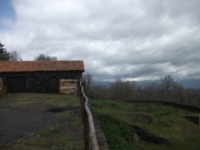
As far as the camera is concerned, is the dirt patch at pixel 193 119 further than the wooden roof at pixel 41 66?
Yes

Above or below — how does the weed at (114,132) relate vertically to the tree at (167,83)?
below

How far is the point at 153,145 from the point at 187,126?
22.8ft

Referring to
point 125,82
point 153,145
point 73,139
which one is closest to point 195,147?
point 153,145

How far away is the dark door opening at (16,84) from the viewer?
2197cm

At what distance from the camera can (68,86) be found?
2009 centimetres

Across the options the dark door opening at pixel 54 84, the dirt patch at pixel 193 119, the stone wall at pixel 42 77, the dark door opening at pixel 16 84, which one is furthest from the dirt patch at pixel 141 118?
the dark door opening at pixel 16 84

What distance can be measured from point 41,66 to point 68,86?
214 inches

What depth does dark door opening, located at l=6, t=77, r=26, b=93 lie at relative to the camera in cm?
2197

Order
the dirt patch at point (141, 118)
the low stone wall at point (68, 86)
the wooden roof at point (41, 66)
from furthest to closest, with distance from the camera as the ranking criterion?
the wooden roof at point (41, 66), the low stone wall at point (68, 86), the dirt patch at point (141, 118)

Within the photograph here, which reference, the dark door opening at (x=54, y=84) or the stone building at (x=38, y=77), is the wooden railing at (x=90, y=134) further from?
the dark door opening at (x=54, y=84)

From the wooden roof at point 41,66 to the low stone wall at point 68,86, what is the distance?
7.31ft

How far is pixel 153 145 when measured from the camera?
15070 mm

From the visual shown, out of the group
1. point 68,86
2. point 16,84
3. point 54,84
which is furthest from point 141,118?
point 16,84

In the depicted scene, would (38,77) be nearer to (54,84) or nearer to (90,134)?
(54,84)
